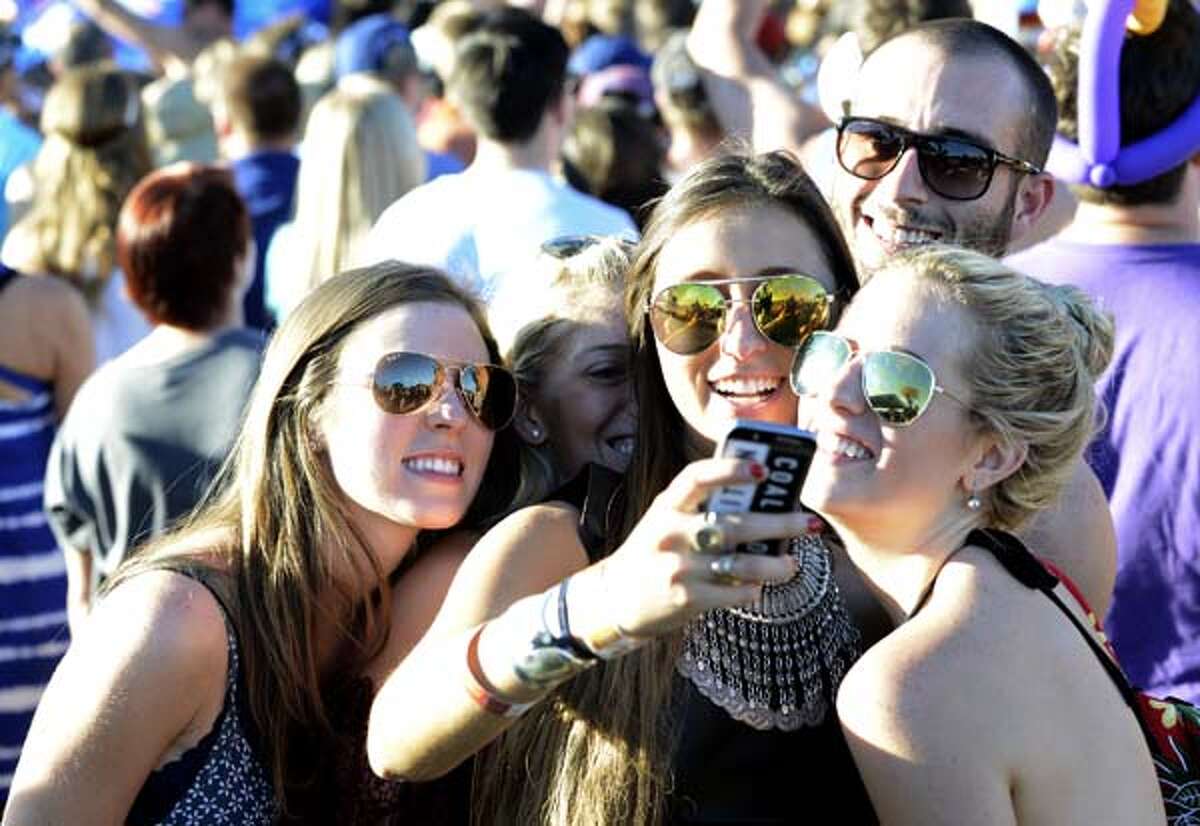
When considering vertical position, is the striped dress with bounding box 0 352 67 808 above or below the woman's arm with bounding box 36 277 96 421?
below

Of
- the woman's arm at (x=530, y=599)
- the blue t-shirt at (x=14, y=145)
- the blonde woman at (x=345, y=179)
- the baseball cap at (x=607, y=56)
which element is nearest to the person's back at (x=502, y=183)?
the blonde woman at (x=345, y=179)

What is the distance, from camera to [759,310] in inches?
113

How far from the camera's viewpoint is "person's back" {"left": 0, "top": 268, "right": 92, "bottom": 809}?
181 inches

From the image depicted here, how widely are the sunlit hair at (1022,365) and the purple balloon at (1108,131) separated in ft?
4.46

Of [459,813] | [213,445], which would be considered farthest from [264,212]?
[459,813]

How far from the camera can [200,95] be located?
29.9 ft

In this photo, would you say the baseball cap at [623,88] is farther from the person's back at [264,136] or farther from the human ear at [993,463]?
the human ear at [993,463]

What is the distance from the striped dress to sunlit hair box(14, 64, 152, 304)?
798 mm

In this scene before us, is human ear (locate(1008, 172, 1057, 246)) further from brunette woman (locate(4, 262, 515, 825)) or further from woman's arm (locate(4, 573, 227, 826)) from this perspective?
woman's arm (locate(4, 573, 227, 826))

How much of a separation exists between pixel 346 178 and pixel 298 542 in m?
2.94

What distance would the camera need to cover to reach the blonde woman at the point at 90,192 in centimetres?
585

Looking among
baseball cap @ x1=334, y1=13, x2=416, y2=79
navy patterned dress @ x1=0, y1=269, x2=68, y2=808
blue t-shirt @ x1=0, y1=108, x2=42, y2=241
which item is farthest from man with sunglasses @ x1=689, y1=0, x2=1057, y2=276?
blue t-shirt @ x1=0, y1=108, x2=42, y2=241

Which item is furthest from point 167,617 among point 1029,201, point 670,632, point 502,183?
point 502,183

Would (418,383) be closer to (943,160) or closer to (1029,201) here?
(943,160)
